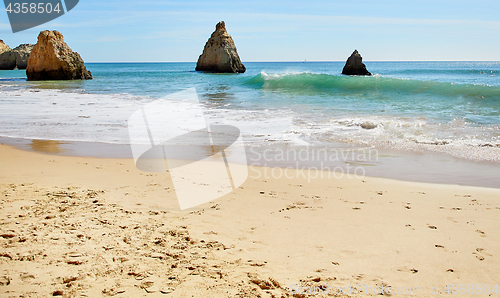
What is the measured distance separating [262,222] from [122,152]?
3.67 metres

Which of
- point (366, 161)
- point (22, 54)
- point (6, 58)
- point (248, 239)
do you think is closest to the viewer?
point (248, 239)

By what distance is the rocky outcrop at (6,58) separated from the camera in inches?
2581

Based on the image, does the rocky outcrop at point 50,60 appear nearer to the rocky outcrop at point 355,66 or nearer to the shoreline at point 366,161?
the rocky outcrop at point 355,66

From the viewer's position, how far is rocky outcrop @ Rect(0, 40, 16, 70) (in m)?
65.6

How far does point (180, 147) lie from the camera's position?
6.26 metres

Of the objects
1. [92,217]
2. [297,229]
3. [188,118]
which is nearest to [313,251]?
[297,229]

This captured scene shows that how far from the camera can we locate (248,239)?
2.75 metres

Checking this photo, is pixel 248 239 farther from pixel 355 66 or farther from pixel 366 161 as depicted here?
pixel 355 66

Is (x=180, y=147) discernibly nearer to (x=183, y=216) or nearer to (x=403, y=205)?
(x=183, y=216)

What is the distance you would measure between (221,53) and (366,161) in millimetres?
44011

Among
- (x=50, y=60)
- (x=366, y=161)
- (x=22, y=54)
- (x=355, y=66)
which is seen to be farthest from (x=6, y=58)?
(x=366, y=161)

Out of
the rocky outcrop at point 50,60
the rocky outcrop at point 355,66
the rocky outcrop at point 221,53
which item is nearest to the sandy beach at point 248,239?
the rocky outcrop at point 355,66

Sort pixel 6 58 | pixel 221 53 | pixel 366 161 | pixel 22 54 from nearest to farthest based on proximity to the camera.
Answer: pixel 366 161 < pixel 221 53 < pixel 6 58 < pixel 22 54

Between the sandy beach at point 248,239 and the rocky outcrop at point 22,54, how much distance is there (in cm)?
7786
